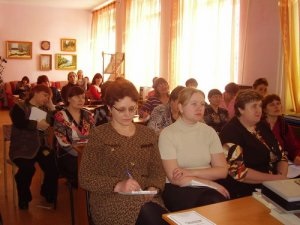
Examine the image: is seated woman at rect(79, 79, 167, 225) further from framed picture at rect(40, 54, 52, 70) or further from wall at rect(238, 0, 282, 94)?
framed picture at rect(40, 54, 52, 70)

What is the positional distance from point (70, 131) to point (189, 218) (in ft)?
7.04

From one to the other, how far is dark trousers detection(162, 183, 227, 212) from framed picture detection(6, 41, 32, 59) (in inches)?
442

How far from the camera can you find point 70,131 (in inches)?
133

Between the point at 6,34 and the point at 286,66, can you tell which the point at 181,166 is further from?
the point at 6,34

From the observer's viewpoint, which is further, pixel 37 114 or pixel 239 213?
pixel 37 114

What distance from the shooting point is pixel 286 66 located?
4715 millimetres

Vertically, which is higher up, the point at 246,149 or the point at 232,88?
the point at 232,88

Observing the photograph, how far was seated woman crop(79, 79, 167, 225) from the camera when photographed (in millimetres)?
1958

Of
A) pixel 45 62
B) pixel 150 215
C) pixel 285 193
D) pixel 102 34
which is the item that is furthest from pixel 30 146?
pixel 45 62

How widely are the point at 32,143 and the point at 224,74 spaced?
356 centimetres

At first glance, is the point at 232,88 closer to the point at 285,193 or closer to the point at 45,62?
the point at 285,193

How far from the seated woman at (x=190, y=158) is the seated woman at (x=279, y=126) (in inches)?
39.3

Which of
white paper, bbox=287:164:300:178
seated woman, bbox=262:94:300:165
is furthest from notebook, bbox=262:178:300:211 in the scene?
seated woman, bbox=262:94:300:165

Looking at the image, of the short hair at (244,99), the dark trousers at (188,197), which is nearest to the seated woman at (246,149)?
the short hair at (244,99)
